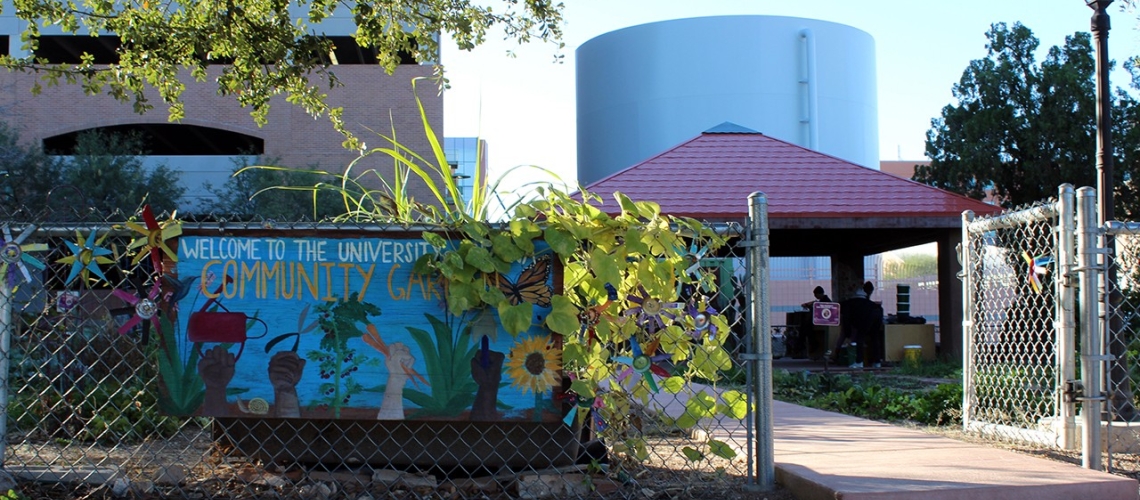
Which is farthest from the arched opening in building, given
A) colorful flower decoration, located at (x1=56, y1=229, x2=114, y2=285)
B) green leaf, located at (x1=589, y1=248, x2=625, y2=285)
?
green leaf, located at (x1=589, y1=248, x2=625, y2=285)

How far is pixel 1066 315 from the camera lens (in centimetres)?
573

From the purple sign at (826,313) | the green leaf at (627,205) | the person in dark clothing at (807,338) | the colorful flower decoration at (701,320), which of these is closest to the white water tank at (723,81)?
the person in dark clothing at (807,338)

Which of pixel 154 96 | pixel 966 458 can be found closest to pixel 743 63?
pixel 154 96

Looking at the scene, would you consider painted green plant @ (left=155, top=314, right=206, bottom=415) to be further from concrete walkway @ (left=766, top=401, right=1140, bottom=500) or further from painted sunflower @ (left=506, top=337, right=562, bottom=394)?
concrete walkway @ (left=766, top=401, right=1140, bottom=500)

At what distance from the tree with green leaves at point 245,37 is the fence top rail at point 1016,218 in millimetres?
5211

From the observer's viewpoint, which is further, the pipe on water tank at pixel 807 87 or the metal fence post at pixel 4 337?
the pipe on water tank at pixel 807 87

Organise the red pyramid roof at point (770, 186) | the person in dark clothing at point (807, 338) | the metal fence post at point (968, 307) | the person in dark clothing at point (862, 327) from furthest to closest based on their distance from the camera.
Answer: the person in dark clothing at point (807, 338), the person in dark clothing at point (862, 327), the red pyramid roof at point (770, 186), the metal fence post at point (968, 307)

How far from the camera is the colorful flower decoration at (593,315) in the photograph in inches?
178

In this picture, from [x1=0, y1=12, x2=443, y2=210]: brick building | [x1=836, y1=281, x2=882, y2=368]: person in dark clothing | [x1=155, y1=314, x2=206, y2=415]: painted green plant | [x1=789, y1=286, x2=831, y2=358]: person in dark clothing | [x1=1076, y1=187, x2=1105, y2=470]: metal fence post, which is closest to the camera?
[x1=155, y1=314, x2=206, y2=415]: painted green plant

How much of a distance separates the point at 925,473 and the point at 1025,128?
82.4 feet

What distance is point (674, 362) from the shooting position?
15.1 ft

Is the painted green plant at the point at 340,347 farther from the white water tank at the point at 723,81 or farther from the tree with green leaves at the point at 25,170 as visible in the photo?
the white water tank at the point at 723,81

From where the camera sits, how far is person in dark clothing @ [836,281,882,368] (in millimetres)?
16438

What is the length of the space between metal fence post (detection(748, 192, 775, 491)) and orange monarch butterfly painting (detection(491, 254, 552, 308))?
958 millimetres
